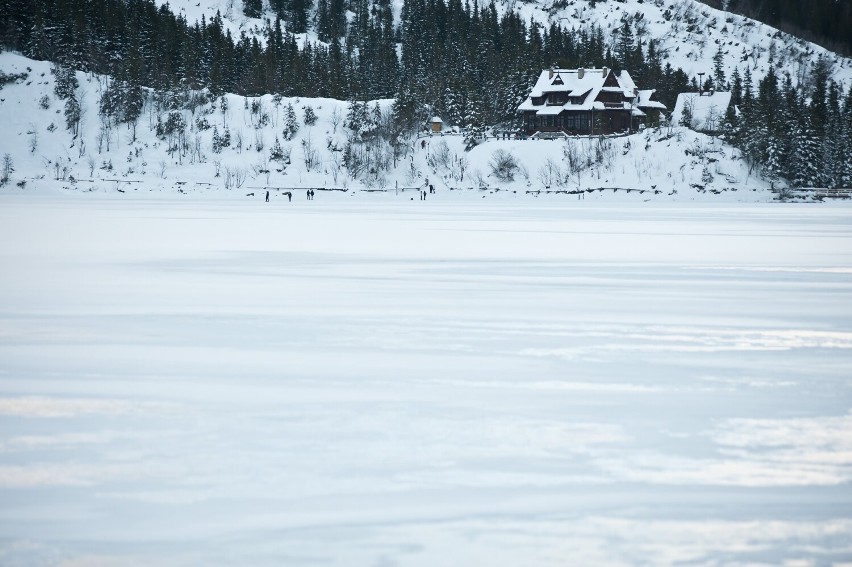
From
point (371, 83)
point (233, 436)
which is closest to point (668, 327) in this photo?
point (233, 436)

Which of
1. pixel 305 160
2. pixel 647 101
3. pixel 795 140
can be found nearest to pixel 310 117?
Answer: pixel 305 160

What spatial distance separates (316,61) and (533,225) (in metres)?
72.4

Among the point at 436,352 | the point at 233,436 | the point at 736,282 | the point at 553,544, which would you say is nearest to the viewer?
the point at 553,544

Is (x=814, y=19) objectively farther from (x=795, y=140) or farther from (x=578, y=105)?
(x=795, y=140)

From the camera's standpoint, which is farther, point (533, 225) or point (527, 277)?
point (533, 225)

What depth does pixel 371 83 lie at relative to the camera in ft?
329

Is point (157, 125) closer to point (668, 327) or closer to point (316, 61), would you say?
point (316, 61)

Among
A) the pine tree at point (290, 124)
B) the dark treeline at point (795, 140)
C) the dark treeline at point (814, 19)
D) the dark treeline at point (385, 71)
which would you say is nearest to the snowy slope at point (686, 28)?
the dark treeline at point (814, 19)

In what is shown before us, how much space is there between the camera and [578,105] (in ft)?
281

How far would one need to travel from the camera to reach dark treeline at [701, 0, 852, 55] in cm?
14862

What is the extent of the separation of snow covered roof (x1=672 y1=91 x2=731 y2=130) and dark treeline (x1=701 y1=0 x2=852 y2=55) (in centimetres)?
6052

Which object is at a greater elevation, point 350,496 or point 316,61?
point 316,61

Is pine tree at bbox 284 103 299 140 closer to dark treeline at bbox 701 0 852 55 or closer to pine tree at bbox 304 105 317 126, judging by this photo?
pine tree at bbox 304 105 317 126

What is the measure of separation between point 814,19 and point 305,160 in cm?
9797
